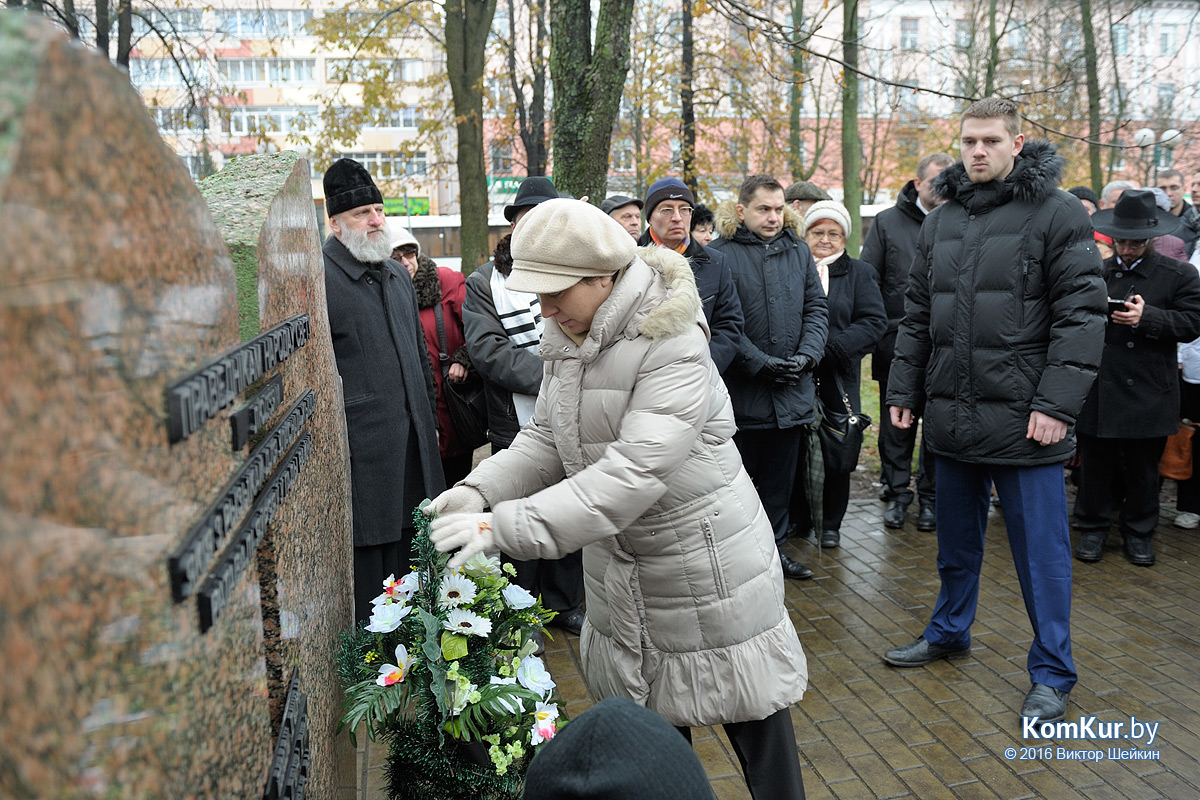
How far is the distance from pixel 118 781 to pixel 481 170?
12.7 metres

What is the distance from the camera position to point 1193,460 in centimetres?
643

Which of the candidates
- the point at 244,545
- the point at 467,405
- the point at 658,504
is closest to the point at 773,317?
the point at 467,405

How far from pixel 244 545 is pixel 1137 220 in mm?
5573

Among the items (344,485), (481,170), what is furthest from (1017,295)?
(481,170)

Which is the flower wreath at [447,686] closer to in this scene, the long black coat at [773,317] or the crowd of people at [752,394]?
the crowd of people at [752,394]

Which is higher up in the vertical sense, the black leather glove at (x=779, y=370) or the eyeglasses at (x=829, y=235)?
the eyeglasses at (x=829, y=235)

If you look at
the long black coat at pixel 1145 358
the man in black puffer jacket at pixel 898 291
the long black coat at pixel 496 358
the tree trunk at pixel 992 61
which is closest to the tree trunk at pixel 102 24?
the long black coat at pixel 496 358

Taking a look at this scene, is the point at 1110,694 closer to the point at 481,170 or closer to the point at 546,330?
the point at 546,330

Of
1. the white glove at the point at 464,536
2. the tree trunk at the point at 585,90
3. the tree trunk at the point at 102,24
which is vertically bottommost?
the white glove at the point at 464,536

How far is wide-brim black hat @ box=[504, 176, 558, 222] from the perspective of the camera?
490cm

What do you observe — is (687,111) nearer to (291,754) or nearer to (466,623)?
(466,623)

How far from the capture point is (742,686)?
278cm

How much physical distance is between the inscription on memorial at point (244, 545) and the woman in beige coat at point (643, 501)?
0.42 metres

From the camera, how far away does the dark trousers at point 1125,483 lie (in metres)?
5.84
